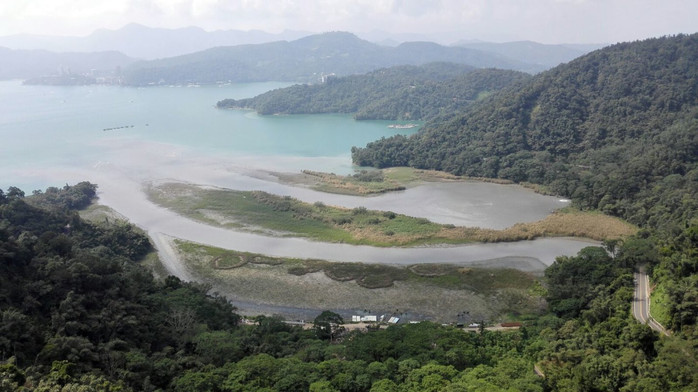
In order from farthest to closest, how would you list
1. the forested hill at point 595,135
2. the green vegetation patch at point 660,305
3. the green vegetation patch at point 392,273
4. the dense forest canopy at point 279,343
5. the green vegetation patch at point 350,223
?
the forested hill at point 595,135, the green vegetation patch at point 350,223, the green vegetation patch at point 392,273, the green vegetation patch at point 660,305, the dense forest canopy at point 279,343

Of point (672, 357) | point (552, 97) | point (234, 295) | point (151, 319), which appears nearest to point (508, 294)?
point (672, 357)

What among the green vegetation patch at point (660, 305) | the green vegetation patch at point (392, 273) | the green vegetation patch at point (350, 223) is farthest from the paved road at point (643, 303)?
the green vegetation patch at point (350, 223)

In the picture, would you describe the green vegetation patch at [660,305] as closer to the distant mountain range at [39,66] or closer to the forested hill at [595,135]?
the forested hill at [595,135]

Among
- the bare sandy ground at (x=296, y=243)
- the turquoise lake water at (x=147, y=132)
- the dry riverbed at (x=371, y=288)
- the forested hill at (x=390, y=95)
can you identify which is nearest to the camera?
the dry riverbed at (x=371, y=288)

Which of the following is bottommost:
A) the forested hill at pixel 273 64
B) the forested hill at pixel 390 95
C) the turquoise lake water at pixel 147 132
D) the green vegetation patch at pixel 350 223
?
the green vegetation patch at pixel 350 223

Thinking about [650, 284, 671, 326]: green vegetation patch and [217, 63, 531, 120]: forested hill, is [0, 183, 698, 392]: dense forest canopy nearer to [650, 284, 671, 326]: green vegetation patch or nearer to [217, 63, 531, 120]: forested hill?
[650, 284, 671, 326]: green vegetation patch

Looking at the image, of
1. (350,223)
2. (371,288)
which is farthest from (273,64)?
(371,288)
